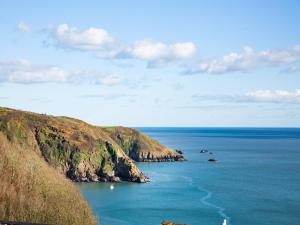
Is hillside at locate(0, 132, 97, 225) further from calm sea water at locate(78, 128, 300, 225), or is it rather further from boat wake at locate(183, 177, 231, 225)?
boat wake at locate(183, 177, 231, 225)

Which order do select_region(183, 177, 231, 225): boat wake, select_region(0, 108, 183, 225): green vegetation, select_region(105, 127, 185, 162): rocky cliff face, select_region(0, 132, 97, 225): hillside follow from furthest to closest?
select_region(105, 127, 185, 162): rocky cliff face, select_region(183, 177, 231, 225): boat wake, select_region(0, 108, 183, 225): green vegetation, select_region(0, 132, 97, 225): hillside

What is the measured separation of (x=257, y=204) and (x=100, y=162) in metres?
52.6

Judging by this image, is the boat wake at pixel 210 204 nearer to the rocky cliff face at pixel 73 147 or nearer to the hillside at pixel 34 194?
the rocky cliff face at pixel 73 147

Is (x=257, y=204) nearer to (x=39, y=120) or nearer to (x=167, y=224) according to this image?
(x=167, y=224)

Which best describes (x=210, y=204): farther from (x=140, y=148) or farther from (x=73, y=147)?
(x=140, y=148)

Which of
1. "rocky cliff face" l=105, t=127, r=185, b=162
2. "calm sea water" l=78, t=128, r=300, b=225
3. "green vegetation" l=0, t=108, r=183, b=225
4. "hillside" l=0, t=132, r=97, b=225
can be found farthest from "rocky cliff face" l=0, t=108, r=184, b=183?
"hillside" l=0, t=132, r=97, b=225

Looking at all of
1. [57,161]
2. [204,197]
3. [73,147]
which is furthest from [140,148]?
[204,197]

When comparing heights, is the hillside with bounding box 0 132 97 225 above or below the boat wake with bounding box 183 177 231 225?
above

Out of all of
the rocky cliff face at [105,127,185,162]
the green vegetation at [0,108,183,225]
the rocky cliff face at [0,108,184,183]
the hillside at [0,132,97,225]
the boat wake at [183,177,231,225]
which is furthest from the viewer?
the rocky cliff face at [105,127,185,162]

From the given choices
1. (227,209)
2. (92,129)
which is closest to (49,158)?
(92,129)

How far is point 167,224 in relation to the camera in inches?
2734

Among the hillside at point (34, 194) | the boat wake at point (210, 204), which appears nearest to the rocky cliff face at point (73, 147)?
the boat wake at point (210, 204)

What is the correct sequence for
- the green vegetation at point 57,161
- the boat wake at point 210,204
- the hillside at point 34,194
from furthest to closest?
the boat wake at point 210,204, the green vegetation at point 57,161, the hillside at point 34,194

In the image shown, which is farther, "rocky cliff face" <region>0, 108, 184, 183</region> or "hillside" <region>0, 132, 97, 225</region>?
"rocky cliff face" <region>0, 108, 184, 183</region>
